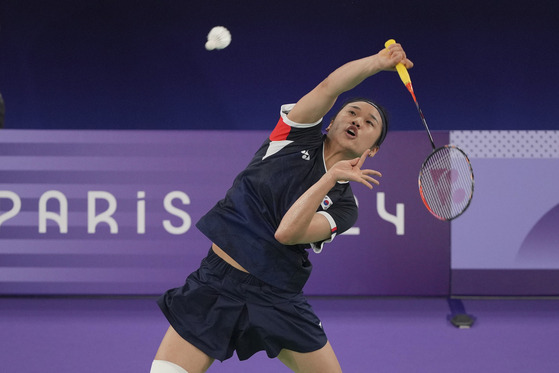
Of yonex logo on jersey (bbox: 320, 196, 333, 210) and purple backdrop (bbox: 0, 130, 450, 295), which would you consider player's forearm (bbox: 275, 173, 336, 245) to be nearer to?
yonex logo on jersey (bbox: 320, 196, 333, 210)

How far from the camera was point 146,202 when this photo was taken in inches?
190

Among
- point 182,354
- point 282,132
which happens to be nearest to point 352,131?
point 282,132

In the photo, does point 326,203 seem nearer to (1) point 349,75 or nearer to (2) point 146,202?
(1) point 349,75

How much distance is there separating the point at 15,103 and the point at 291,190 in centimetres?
570

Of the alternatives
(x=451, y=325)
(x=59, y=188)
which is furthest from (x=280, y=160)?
(x=59, y=188)

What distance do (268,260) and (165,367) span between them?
0.48m

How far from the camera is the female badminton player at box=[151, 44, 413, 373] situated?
→ 2.32 meters

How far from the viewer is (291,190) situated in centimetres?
238

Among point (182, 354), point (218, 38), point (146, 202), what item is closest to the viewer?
point (182, 354)

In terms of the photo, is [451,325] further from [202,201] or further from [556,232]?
[202,201]

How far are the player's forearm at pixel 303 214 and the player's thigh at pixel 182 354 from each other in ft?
A: 1.57

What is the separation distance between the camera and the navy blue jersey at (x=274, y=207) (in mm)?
2355

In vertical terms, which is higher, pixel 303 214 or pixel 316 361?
pixel 303 214

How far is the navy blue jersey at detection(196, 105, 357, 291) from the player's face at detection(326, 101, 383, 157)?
8 cm
